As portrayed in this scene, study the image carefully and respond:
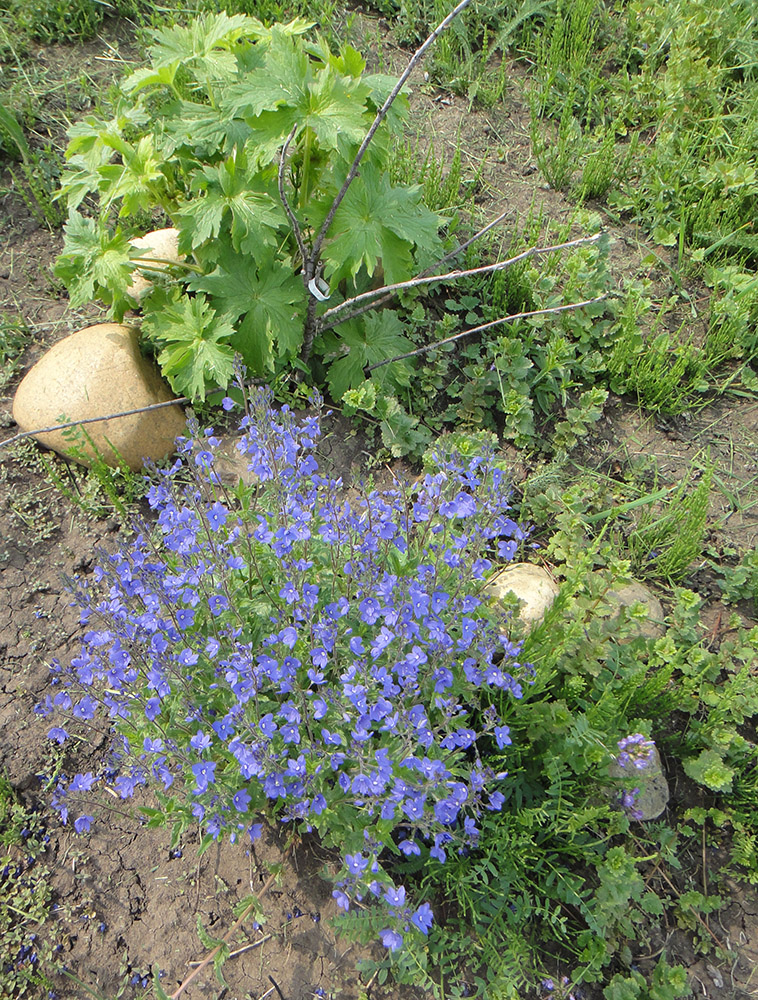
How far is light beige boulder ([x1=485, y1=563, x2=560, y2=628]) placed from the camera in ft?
9.78

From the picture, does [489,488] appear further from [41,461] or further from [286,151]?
[41,461]

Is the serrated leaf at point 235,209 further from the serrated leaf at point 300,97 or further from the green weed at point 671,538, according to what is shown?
the green weed at point 671,538

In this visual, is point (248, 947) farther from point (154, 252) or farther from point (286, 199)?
point (154, 252)

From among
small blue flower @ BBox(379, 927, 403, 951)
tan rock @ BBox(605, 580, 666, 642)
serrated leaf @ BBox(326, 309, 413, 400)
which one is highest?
serrated leaf @ BBox(326, 309, 413, 400)

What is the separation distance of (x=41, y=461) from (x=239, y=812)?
2.07 meters

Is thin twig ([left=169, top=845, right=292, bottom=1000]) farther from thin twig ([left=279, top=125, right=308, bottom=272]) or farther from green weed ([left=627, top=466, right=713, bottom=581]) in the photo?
thin twig ([left=279, top=125, right=308, bottom=272])

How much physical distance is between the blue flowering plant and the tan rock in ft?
2.35

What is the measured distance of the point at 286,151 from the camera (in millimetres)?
2752

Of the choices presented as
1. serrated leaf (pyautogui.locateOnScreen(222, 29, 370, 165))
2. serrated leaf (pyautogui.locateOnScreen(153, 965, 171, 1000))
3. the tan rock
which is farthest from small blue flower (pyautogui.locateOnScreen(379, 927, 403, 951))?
serrated leaf (pyautogui.locateOnScreen(222, 29, 370, 165))

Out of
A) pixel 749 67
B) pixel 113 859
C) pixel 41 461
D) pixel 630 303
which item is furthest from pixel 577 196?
pixel 113 859

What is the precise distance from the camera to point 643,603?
304cm

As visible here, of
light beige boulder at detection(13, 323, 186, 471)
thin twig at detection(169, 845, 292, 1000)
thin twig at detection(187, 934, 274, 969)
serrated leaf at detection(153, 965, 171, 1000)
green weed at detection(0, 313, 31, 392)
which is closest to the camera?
serrated leaf at detection(153, 965, 171, 1000)

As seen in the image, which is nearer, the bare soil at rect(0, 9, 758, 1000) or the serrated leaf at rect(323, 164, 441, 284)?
the bare soil at rect(0, 9, 758, 1000)

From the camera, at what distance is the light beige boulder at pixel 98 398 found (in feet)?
11.2
